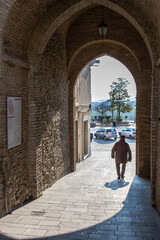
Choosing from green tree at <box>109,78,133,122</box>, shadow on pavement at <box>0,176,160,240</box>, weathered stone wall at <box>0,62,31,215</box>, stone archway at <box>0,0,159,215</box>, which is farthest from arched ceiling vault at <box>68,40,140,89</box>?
green tree at <box>109,78,133,122</box>

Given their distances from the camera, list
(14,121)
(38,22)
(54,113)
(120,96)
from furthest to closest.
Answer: (120,96) < (54,113) < (38,22) < (14,121)

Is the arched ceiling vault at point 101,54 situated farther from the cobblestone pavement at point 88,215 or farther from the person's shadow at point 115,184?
the cobblestone pavement at point 88,215

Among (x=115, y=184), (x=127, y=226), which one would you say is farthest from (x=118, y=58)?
Answer: (x=127, y=226)

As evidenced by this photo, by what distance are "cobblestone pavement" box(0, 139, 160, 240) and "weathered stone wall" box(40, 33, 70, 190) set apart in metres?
0.74

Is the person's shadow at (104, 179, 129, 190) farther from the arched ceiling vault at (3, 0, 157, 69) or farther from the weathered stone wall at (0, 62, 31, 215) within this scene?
the arched ceiling vault at (3, 0, 157, 69)

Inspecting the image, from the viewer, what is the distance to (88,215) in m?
5.81

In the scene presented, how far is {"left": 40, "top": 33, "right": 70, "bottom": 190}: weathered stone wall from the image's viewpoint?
7.73 metres

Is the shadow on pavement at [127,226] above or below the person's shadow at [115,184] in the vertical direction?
above

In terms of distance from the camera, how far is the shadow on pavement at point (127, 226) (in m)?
4.71

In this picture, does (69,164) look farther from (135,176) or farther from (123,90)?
(123,90)

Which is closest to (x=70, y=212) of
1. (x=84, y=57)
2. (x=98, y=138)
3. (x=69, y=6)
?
(x=69, y=6)

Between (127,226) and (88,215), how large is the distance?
970 mm

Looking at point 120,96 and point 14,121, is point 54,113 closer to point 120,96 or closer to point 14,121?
point 14,121

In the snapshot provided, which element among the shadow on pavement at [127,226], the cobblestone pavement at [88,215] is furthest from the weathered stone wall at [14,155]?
the shadow on pavement at [127,226]
